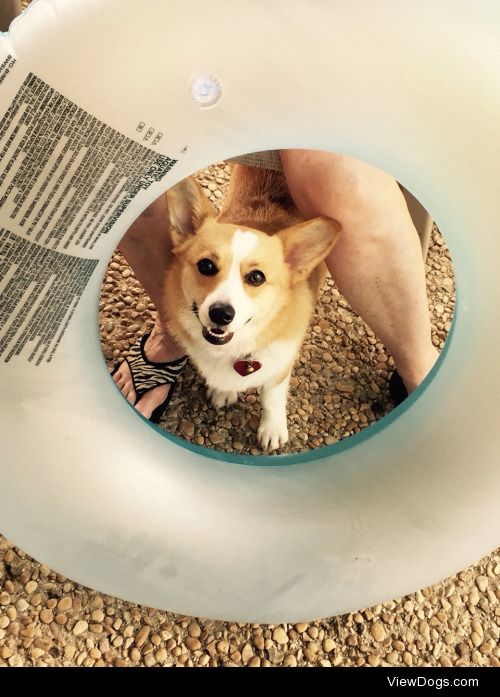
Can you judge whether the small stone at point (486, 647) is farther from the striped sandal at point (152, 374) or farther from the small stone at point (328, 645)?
the striped sandal at point (152, 374)

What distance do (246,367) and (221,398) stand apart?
20 cm

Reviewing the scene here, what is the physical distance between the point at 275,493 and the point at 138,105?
0.55 m

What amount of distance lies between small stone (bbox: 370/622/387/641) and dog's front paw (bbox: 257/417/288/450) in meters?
0.34

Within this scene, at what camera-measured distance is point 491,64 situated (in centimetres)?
62

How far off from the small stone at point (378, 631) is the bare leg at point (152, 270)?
0.54 metres

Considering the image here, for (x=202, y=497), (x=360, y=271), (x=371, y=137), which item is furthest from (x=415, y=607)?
(x=371, y=137)

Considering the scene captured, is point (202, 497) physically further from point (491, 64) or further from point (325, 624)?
point (491, 64)

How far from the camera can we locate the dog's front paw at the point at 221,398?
1.21 metres

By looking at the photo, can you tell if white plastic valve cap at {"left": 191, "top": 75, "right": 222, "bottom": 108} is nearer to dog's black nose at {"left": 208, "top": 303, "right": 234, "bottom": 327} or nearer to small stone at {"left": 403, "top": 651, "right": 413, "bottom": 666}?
dog's black nose at {"left": 208, "top": 303, "right": 234, "bottom": 327}

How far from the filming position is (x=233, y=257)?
0.85 metres

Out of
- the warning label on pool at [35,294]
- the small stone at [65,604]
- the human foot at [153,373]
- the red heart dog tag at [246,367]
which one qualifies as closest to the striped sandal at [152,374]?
the human foot at [153,373]

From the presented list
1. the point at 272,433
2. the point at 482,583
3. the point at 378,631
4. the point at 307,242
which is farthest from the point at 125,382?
the point at 482,583

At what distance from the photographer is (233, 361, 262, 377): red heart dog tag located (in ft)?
3.40

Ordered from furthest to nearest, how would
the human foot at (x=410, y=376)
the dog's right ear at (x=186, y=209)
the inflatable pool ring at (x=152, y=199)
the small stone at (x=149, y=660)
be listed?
the human foot at (x=410, y=376), the small stone at (x=149, y=660), the dog's right ear at (x=186, y=209), the inflatable pool ring at (x=152, y=199)
